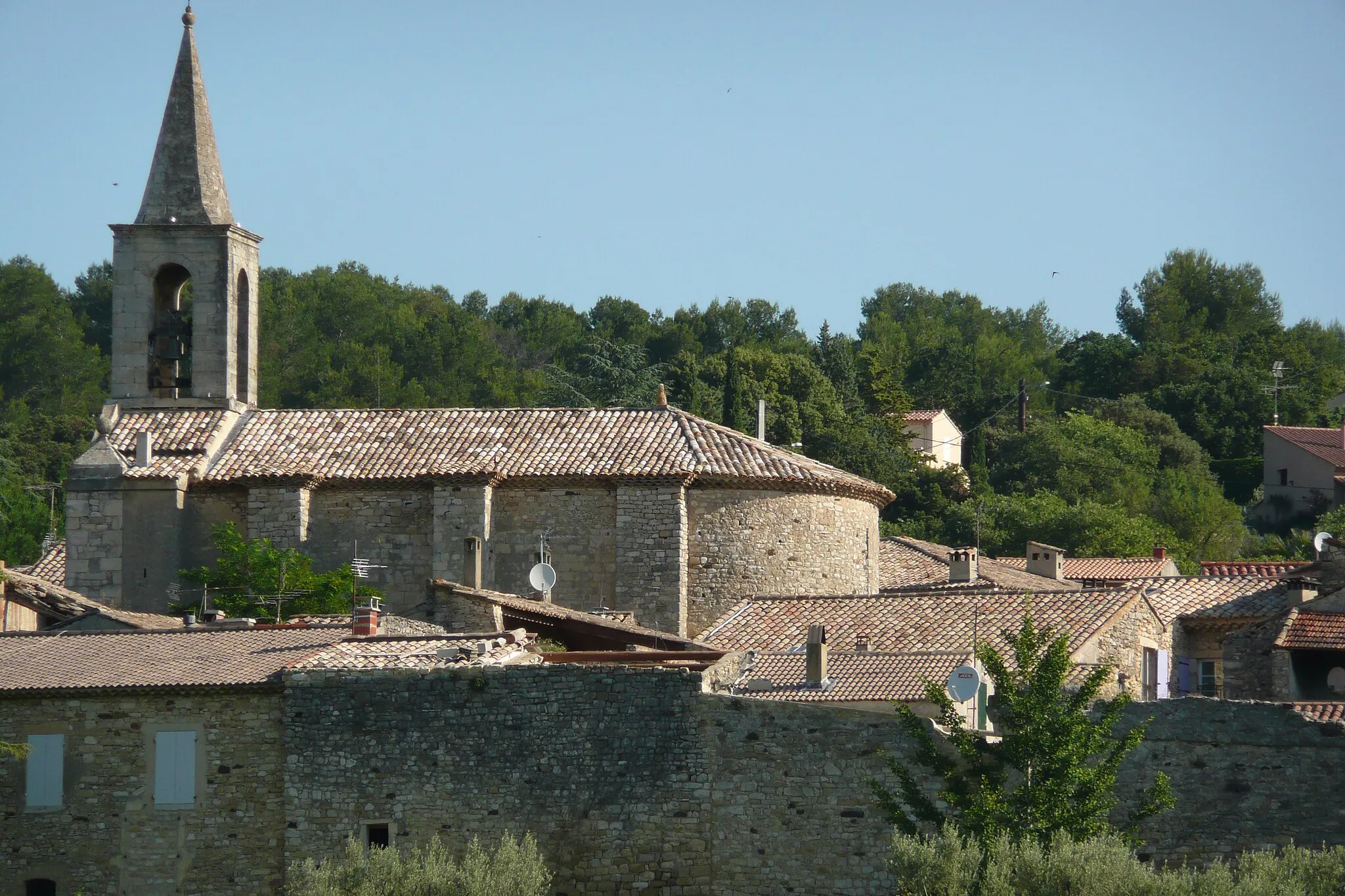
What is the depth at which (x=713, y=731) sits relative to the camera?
909 inches

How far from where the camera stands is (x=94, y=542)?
121 feet

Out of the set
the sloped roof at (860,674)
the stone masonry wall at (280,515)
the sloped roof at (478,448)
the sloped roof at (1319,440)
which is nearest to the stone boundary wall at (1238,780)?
the sloped roof at (860,674)

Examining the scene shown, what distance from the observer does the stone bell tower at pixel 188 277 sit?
1528 inches

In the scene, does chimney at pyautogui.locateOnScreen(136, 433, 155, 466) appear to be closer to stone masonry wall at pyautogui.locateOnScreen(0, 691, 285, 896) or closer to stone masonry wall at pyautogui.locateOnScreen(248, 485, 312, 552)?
stone masonry wall at pyautogui.locateOnScreen(248, 485, 312, 552)

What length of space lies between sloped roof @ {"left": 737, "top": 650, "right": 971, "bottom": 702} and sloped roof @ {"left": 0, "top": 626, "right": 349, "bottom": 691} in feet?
20.6

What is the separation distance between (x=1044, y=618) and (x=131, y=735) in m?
14.1

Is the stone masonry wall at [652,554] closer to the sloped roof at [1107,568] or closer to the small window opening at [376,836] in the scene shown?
the small window opening at [376,836]

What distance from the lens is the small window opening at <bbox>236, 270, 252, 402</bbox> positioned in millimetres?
39438

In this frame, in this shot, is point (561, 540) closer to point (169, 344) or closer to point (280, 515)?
point (280, 515)

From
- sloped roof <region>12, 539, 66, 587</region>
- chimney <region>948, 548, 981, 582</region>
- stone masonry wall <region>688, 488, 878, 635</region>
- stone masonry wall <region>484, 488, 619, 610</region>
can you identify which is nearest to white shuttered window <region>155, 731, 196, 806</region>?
stone masonry wall <region>484, 488, 619, 610</region>

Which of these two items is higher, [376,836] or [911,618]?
[911,618]

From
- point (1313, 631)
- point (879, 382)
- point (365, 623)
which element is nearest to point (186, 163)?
point (365, 623)

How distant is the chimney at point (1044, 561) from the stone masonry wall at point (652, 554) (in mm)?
12010

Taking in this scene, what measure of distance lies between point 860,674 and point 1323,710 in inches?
321
